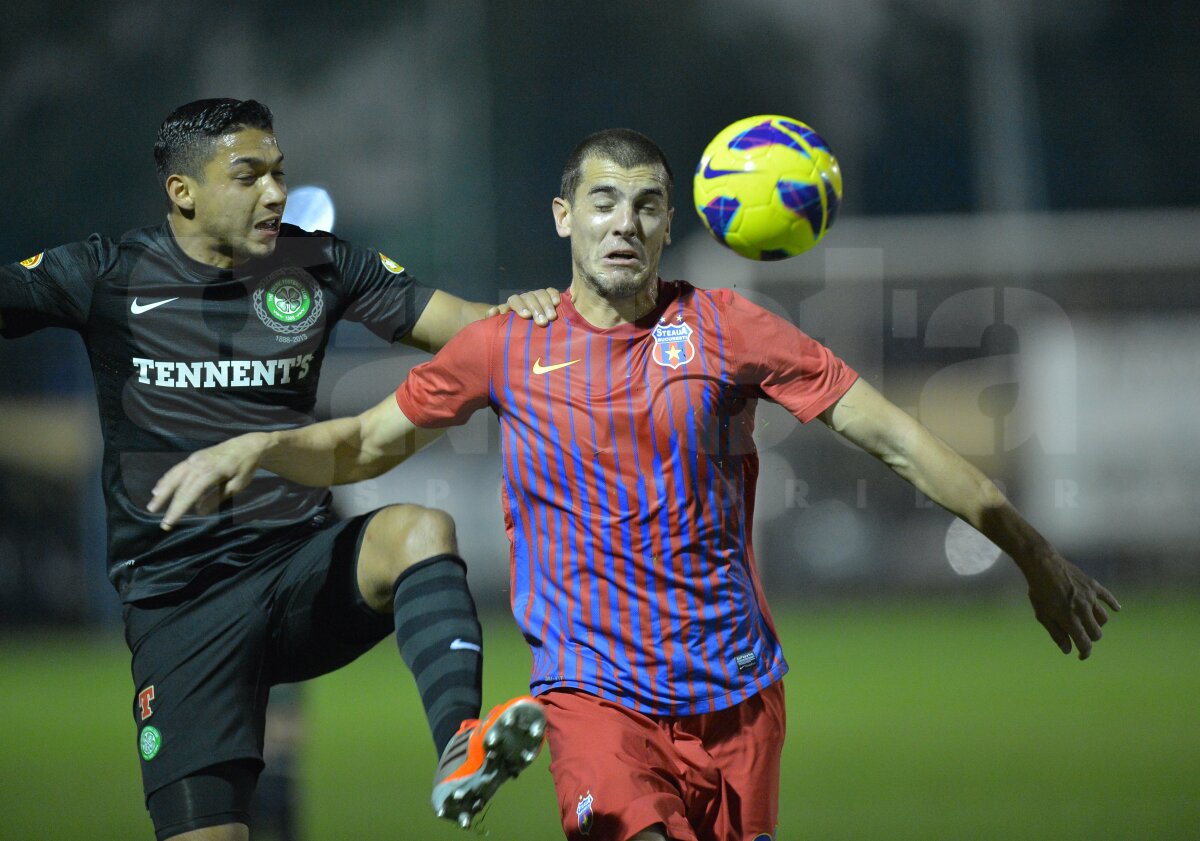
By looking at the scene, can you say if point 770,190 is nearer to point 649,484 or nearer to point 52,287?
point 649,484

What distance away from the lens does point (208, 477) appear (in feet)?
11.5

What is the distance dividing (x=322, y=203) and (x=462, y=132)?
7.59 metres

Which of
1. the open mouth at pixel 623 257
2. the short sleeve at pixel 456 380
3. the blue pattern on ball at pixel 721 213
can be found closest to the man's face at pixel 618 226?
the open mouth at pixel 623 257

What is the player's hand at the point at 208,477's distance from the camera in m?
3.45

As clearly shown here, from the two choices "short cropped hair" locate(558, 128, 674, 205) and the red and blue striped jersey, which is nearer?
the red and blue striped jersey

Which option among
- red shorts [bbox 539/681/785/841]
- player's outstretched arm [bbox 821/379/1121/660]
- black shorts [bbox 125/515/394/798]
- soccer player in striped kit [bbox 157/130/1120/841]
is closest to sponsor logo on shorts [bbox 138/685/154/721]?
black shorts [bbox 125/515/394/798]

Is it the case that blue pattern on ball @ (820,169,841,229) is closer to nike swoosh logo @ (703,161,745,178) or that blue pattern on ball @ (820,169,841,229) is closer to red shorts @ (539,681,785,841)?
nike swoosh logo @ (703,161,745,178)

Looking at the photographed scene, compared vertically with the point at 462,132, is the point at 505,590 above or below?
below

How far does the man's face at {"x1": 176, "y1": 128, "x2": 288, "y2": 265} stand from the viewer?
4270 millimetres

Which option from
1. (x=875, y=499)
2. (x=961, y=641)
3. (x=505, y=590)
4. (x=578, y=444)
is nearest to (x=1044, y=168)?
(x=875, y=499)

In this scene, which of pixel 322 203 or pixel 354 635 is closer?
pixel 354 635

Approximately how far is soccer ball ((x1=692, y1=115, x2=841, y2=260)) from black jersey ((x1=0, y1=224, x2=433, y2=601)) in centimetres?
132

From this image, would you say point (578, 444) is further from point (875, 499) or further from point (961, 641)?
point (875, 499)

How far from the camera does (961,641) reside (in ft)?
38.5
